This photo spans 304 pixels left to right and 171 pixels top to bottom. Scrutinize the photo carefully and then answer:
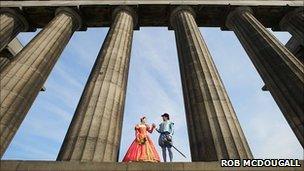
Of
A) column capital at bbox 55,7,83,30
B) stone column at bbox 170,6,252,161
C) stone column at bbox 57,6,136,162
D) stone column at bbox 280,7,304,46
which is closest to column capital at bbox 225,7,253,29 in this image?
stone column at bbox 280,7,304,46

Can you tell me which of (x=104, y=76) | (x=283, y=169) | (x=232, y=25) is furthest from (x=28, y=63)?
(x=232, y=25)

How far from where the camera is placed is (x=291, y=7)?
30.8 metres

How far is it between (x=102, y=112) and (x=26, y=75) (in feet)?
21.3

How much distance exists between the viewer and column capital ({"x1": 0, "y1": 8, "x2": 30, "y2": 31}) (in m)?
30.2

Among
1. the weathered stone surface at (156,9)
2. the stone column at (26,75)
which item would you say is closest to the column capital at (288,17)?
the weathered stone surface at (156,9)

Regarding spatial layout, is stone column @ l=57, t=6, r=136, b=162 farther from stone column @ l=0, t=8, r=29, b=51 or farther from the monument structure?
stone column @ l=0, t=8, r=29, b=51

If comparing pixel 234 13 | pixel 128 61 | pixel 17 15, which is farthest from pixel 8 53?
pixel 234 13

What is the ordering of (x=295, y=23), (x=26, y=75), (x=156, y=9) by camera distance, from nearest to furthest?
(x=26, y=75), (x=295, y=23), (x=156, y=9)

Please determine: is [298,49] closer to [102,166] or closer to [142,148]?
[142,148]

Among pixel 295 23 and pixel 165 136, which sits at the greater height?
pixel 295 23

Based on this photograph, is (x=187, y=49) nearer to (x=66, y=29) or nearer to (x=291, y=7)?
(x=66, y=29)

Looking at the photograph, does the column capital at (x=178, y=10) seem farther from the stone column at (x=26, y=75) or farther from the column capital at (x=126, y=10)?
the stone column at (x=26, y=75)

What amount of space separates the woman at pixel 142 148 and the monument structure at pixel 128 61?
807mm

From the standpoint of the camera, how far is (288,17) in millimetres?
31094
